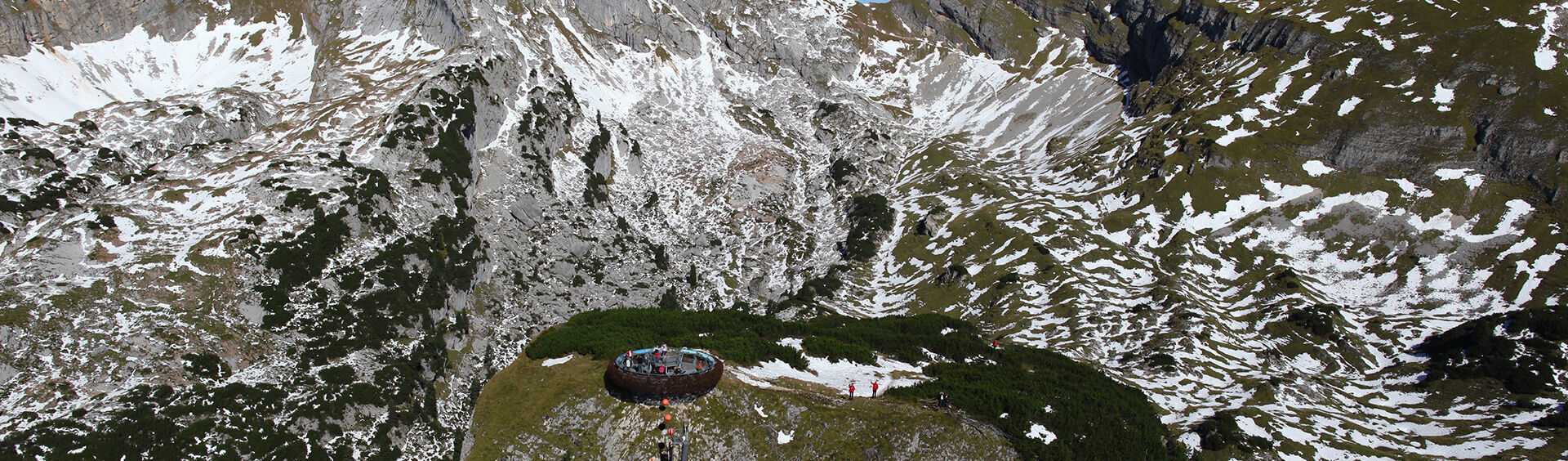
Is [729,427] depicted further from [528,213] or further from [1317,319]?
[528,213]

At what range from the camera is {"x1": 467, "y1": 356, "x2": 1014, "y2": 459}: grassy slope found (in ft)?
130

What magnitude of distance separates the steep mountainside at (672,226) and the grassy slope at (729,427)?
2.11 m

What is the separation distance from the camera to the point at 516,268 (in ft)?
420

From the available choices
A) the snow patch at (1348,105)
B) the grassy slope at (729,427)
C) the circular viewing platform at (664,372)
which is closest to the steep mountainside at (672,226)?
the snow patch at (1348,105)

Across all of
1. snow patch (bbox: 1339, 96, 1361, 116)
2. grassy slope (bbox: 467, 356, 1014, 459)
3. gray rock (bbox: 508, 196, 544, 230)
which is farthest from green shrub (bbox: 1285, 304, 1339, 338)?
gray rock (bbox: 508, 196, 544, 230)

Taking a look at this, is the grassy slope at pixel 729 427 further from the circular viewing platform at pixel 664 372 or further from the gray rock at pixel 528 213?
the gray rock at pixel 528 213

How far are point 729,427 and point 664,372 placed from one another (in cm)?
412

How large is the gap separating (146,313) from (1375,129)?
185761 millimetres

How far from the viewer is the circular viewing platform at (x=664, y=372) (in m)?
39.1

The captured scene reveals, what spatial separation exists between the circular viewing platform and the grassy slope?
3.61 ft

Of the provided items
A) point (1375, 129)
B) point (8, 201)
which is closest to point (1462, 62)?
point (1375, 129)

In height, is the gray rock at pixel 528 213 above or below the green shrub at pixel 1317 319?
above

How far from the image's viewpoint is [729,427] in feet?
131

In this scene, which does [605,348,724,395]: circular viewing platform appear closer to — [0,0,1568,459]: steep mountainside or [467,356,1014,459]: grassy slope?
[467,356,1014,459]: grassy slope
